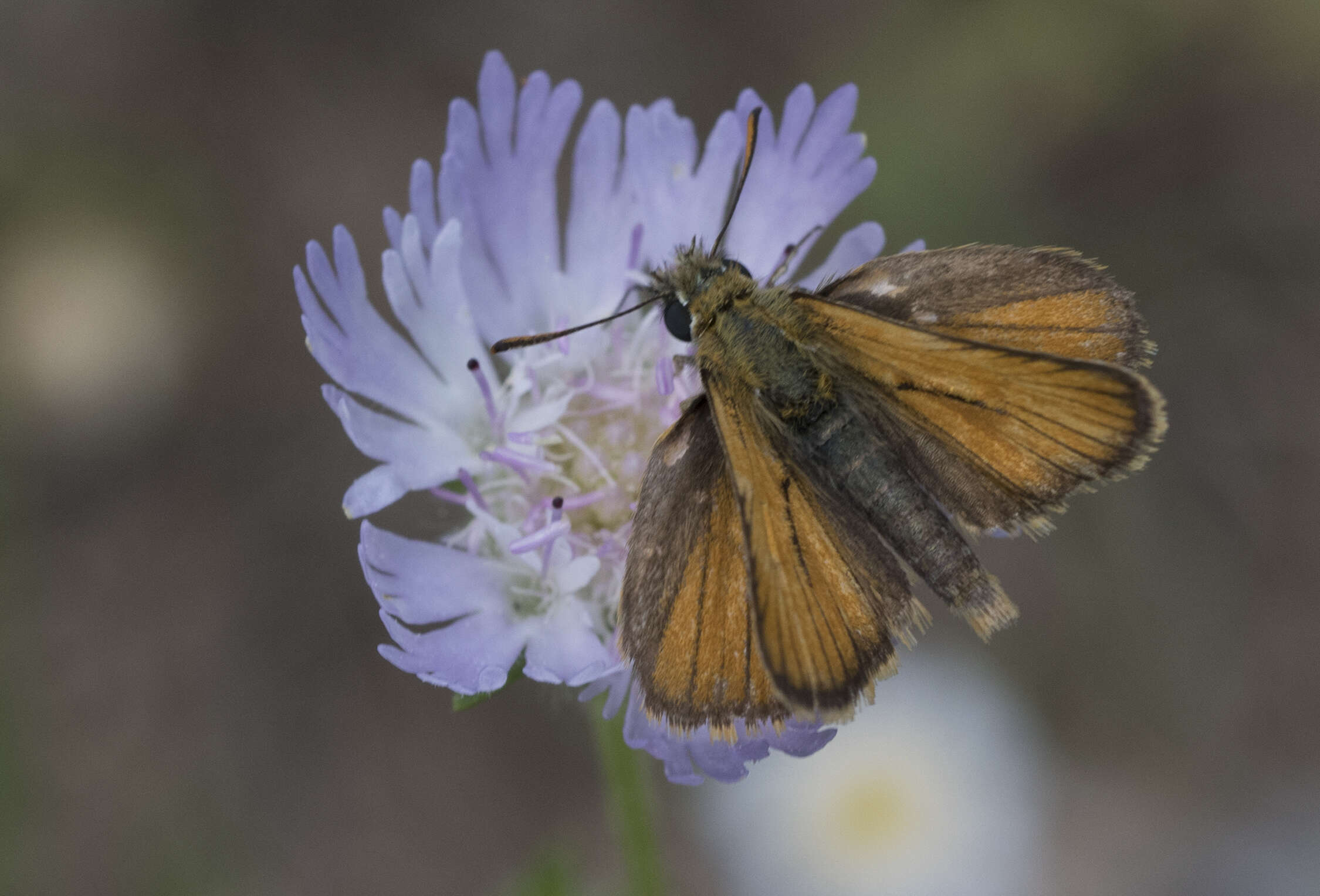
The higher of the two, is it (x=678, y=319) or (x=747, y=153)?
(x=747, y=153)

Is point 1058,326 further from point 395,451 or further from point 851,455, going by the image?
point 395,451

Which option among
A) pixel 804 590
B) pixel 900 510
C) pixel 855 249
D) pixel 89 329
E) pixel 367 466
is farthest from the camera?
pixel 89 329

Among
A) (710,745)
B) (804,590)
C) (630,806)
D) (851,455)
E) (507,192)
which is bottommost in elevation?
(630,806)

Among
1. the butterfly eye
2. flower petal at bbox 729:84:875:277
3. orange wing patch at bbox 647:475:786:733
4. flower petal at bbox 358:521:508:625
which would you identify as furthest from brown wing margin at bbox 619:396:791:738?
flower petal at bbox 729:84:875:277

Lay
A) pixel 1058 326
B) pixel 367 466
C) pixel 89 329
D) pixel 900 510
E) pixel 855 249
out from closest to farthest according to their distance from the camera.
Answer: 1. pixel 900 510
2. pixel 1058 326
3. pixel 855 249
4. pixel 367 466
5. pixel 89 329

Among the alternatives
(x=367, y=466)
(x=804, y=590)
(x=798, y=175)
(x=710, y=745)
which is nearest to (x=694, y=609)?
(x=804, y=590)

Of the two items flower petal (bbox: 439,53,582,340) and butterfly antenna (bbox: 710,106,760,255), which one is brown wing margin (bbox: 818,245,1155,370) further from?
flower petal (bbox: 439,53,582,340)

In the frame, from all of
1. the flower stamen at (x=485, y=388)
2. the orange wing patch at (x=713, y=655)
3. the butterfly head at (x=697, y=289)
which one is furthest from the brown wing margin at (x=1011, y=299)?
the flower stamen at (x=485, y=388)
